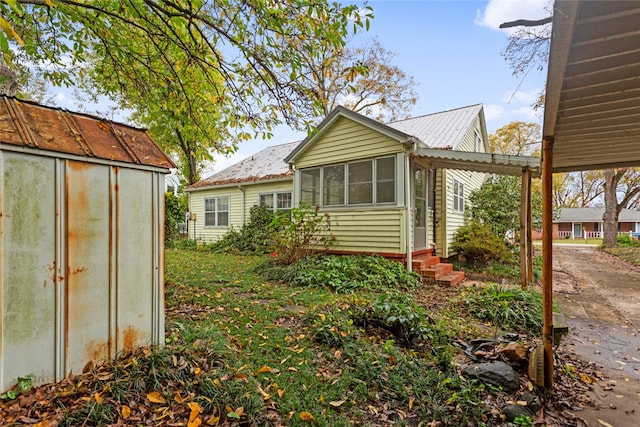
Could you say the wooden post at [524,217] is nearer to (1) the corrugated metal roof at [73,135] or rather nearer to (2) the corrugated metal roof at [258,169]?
(1) the corrugated metal roof at [73,135]

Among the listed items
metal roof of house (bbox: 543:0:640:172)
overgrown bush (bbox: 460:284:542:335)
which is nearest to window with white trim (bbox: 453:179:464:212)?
overgrown bush (bbox: 460:284:542:335)

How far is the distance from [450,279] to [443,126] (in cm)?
642

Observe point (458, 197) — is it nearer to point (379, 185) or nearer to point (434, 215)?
point (434, 215)

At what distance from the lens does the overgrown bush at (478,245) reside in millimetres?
9055

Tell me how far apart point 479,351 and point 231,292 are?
3934mm

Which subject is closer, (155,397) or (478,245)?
(155,397)

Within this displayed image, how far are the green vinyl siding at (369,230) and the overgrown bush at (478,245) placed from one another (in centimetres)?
301

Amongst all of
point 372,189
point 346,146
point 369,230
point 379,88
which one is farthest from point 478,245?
point 379,88

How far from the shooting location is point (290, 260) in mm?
7805

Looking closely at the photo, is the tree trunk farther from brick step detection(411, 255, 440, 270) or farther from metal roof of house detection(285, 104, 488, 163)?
brick step detection(411, 255, 440, 270)

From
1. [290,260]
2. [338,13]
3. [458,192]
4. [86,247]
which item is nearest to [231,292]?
[290,260]

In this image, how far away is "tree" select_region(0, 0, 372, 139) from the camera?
155 inches

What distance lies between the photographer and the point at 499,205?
1092 centimetres

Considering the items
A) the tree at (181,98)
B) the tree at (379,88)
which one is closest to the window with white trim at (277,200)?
the tree at (181,98)
